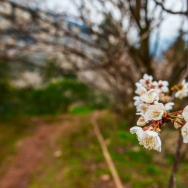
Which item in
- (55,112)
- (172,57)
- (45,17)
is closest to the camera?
(45,17)

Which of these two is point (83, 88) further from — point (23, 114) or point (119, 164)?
point (119, 164)

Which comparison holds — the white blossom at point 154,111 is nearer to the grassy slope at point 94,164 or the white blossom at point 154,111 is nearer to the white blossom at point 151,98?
the white blossom at point 151,98

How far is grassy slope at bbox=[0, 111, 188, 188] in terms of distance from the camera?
2.92 metres

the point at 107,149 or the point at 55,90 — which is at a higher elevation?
the point at 55,90

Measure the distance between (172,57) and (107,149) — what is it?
6.37 feet

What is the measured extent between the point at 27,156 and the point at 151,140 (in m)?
3.94

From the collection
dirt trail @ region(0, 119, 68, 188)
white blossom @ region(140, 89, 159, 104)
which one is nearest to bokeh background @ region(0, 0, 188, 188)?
dirt trail @ region(0, 119, 68, 188)

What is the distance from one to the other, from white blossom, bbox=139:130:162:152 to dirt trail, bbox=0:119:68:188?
2882 millimetres

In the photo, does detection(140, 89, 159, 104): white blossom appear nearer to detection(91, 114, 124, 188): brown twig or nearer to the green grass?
detection(91, 114, 124, 188): brown twig

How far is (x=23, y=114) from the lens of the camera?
7590mm

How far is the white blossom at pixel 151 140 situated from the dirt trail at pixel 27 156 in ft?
9.45


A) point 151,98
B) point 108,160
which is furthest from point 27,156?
point 151,98

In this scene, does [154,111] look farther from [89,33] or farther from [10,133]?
[10,133]

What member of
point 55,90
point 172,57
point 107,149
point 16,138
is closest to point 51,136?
point 16,138
